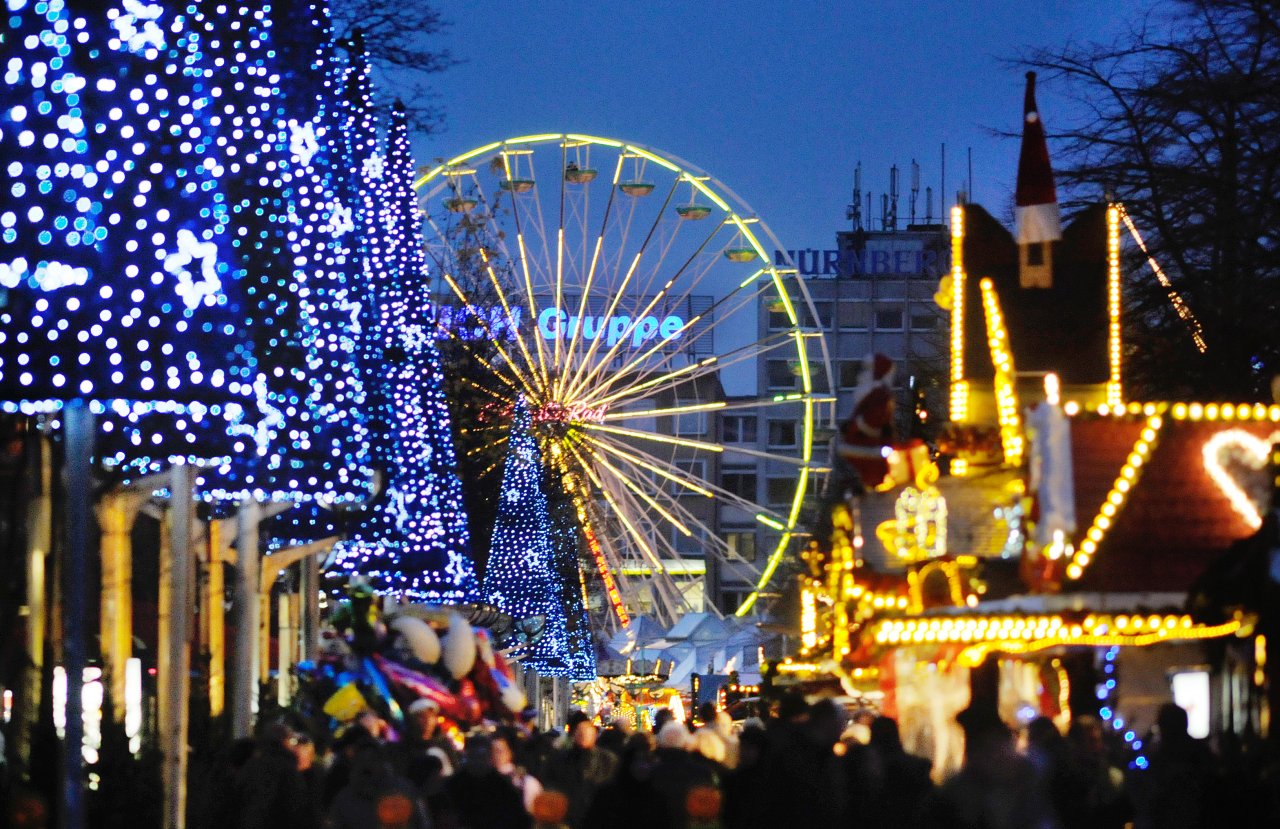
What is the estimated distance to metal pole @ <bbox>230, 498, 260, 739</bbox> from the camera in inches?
783

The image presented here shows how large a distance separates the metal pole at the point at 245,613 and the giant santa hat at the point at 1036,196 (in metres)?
8.03

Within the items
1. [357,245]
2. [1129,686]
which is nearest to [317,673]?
[357,245]

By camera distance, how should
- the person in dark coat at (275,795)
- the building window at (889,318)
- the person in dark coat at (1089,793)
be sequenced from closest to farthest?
the person in dark coat at (1089,793)
the person in dark coat at (275,795)
the building window at (889,318)

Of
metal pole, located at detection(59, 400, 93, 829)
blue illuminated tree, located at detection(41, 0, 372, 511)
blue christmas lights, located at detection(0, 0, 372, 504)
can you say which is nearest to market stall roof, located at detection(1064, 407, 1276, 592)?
blue illuminated tree, located at detection(41, 0, 372, 511)

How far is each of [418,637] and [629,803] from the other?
11.7 m

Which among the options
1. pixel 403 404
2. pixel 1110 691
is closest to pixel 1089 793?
pixel 1110 691

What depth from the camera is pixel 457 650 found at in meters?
22.0

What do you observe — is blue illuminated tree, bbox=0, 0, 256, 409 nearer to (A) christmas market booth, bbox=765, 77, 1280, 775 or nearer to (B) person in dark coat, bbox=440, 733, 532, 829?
(B) person in dark coat, bbox=440, 733, 532, 829

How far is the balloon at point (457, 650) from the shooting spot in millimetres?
22000

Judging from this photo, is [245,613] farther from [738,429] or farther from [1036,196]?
[738,429]

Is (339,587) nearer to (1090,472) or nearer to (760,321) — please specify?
(1090,472)

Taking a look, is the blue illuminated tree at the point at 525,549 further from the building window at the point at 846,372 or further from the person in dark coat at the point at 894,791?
the building window at the point at 846,372

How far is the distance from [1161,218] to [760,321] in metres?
75.1

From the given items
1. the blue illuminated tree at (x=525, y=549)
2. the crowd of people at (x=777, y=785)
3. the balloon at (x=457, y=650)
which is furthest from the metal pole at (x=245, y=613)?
the blue illuminated tree at (x=525, y=549)
